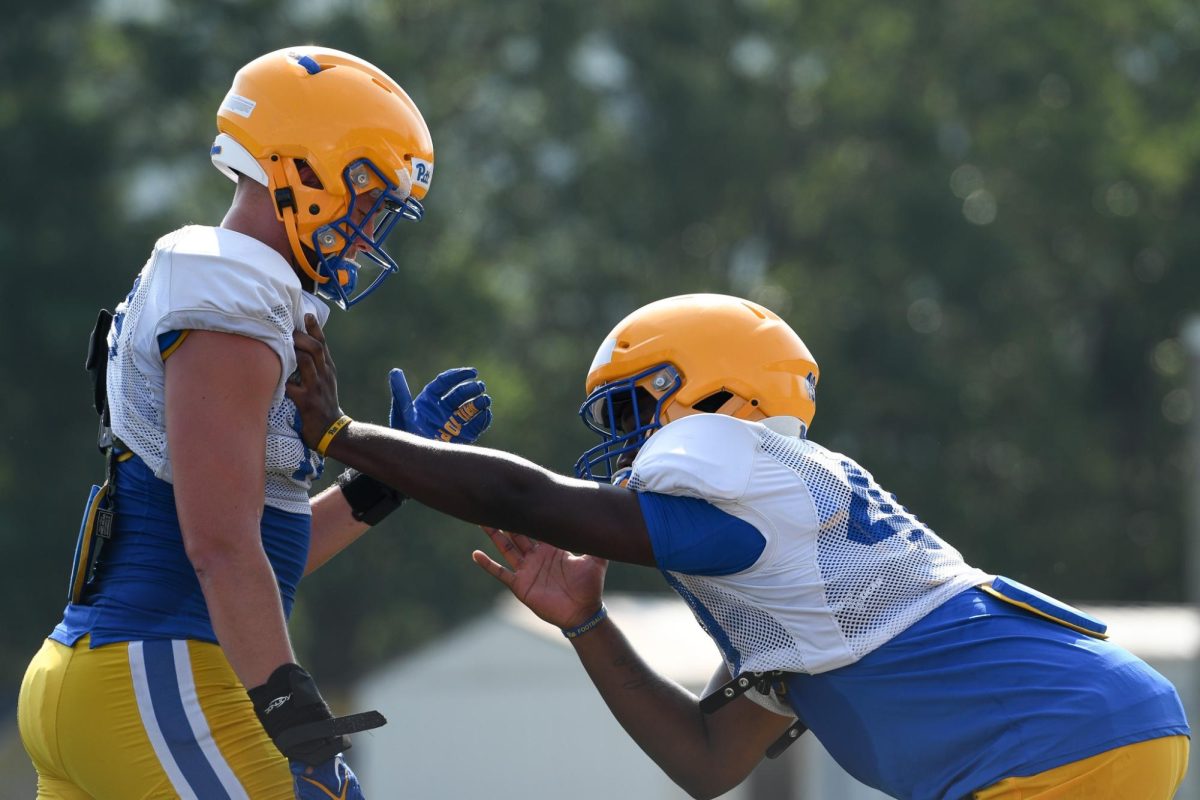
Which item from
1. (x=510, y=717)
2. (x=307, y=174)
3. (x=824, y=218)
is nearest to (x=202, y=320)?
(x=307, y=174)

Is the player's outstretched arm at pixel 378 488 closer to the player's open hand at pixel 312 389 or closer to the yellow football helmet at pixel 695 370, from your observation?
the yellow football helmet at pixel 695 370

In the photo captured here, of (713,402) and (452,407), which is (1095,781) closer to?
(713,402)

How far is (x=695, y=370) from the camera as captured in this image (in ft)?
11.1

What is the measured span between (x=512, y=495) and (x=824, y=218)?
76.7ft

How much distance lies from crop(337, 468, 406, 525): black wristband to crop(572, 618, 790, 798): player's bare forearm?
0.51 m

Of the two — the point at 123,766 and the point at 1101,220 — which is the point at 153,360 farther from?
the point at 1101,220

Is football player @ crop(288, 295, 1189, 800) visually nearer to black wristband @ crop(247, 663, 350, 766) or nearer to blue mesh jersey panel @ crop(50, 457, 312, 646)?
blue mesh jersey panel @ crop(50, 457, 312, 646)

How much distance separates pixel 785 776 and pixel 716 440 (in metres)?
7.93

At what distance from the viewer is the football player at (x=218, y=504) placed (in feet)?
8.96

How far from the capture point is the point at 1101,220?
26.0 m

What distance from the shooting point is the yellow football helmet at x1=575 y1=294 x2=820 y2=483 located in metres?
3.38

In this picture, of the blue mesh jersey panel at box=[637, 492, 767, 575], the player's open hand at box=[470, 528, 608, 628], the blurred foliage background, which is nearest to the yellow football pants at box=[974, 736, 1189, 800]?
the blue mesh jersey panel at box=[637, 492, 767, 575]

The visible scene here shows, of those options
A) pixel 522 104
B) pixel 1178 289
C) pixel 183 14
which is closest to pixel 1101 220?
pixel 1178 289

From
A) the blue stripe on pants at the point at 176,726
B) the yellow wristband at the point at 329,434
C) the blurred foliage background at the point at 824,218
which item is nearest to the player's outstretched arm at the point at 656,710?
the yellow wristband at the point at 329,434
